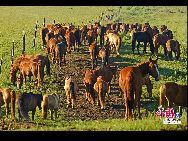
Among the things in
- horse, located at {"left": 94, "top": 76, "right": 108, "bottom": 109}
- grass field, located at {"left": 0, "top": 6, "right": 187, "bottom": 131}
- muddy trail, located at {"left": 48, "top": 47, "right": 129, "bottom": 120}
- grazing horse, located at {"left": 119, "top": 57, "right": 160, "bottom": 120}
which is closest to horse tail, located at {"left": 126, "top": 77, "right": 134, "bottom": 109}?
grazing horse, located at {"left": 119, "top": 57, "right": 160, "bottom": 120}

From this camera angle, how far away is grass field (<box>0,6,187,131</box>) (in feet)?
31.9

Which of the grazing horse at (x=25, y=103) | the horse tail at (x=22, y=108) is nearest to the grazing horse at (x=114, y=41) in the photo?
the grazing horse at (x=25, y=103)

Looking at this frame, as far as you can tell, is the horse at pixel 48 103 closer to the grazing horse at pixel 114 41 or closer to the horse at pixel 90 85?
the horse at pixel 90 85

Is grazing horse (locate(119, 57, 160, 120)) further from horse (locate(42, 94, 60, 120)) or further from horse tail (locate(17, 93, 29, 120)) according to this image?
horse tail (locate(17, 93, 29, 120))

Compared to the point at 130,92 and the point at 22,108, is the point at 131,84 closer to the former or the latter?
the point at 130,92

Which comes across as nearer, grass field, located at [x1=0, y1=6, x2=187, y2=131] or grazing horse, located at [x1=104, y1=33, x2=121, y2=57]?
grass field, located at [x1=0, y1=6, x2=187, y2=131]

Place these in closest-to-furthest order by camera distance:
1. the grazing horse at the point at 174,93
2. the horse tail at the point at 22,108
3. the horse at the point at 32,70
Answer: the grazing horse at the point at 174,93 < the horse tail at the point at 22,108 < the horse at the point at 32,70

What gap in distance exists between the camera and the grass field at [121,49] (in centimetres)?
972

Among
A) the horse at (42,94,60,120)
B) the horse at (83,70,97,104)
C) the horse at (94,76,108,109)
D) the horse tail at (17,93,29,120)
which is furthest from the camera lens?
the horse at (83,70,97,104)

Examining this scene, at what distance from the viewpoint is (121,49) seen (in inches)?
1164

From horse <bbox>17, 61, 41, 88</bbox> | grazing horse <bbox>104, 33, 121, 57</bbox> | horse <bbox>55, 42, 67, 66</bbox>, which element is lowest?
horse <bbox>17, 61, 41, 88</bbox>

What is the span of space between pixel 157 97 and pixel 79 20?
1522 inches

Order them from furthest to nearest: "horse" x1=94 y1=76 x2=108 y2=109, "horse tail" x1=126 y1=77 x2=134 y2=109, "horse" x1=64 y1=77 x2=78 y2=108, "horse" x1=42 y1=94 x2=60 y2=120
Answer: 1. "horse" x1=64 y1=77 x2=78 y2=108
2. "horse" x1=94 y1=76 x2=108 y2=109
3. "horse" x1=42 y1=94 x2=60 y2=120
4. "horse tail" x1=126 y1=77 x2=134 y2=109

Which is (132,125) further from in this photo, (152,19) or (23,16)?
(23,16)
